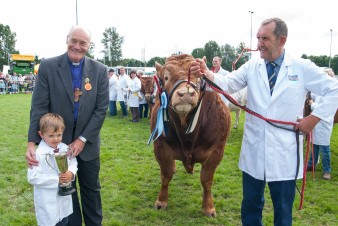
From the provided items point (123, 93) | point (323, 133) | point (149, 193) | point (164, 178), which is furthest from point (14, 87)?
point (323, 133)

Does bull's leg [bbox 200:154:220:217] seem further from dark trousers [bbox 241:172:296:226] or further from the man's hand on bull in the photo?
the man's hand on bull

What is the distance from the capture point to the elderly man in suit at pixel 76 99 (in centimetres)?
301

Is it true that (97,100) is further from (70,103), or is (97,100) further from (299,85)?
(299,85)

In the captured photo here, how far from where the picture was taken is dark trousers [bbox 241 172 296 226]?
2842mm

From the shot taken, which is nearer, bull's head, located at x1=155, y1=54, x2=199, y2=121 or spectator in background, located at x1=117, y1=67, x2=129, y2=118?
bull's head, located at x1=155, y1=54, x2=199, y2=121

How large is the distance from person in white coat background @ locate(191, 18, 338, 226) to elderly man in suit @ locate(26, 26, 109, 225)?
1.56 metres

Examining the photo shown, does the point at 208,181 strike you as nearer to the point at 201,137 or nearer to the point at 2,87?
the point at 201,137

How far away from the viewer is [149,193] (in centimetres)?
493

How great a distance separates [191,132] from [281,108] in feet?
4.19

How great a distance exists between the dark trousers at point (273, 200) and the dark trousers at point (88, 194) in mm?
1567

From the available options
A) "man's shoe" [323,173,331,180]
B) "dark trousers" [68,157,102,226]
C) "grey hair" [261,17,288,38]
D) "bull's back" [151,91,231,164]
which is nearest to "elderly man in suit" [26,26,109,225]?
"dark trousers" [68,157,102,226]

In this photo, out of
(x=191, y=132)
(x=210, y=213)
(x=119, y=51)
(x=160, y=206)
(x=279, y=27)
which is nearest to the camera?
(x=279, y=27)

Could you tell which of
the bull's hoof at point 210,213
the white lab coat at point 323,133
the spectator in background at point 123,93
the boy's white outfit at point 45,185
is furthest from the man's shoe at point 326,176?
the spectator in background at point 123,93

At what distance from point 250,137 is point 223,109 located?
1.33m
